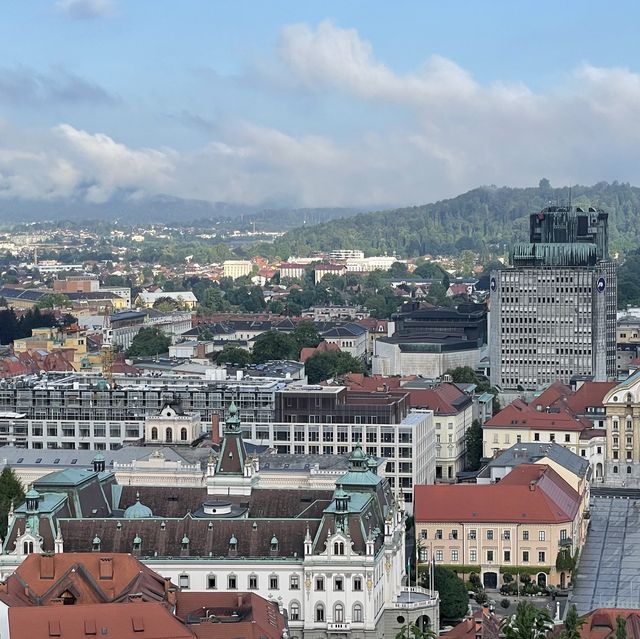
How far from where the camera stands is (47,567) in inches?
3078

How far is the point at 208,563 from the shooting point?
85.2 m

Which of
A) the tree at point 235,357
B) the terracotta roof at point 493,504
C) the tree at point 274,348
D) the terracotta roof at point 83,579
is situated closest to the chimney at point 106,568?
the terracotta roof at point 83,579

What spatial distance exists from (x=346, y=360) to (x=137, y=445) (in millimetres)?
58702

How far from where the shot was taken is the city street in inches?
3789

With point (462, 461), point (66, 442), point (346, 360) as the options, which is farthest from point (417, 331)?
point (66, 442)

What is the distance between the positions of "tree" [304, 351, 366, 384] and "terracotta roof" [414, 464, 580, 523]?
5757cm

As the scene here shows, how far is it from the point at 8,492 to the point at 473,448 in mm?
42502

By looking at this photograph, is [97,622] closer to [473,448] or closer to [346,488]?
[346,488]

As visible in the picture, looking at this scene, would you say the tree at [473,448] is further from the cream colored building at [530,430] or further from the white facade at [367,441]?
the white facade at [367,441]

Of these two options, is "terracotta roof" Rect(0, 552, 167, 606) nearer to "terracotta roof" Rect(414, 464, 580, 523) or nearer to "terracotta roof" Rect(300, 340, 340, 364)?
"terracotta roof" Rect(414, 464, 580, 523)

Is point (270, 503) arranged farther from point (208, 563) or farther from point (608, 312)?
point (608, 312)

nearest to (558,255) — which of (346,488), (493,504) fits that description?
(493,504)

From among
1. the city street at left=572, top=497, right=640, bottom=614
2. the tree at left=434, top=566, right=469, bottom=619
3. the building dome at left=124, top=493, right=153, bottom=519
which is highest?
the building dome at left=124, top=493, right=153, bottom=519

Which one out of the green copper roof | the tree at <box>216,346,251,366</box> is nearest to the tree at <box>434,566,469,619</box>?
the green copper roof
